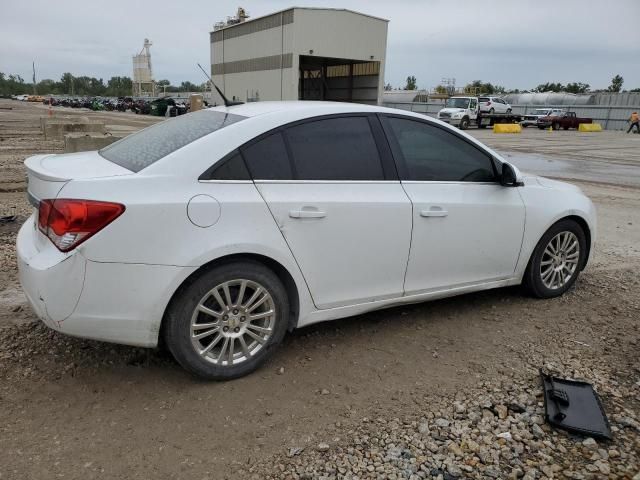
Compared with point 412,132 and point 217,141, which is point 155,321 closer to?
point 217,141

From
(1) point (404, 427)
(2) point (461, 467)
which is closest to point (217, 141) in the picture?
(1) point (404, 427)

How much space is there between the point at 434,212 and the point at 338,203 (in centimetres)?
78

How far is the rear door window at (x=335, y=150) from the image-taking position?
333 centimetres

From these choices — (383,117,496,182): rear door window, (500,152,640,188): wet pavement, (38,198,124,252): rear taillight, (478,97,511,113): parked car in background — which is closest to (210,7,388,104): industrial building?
(478,97,511,113): parked car in background

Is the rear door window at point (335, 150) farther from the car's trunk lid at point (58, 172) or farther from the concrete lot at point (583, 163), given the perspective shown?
the concrete lot at point (583, 163)

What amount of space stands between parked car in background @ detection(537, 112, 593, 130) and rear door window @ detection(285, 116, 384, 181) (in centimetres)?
4339

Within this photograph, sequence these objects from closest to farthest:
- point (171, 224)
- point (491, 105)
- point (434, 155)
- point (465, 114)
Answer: point (171, 224), point (434, 155), point (465, 114), point (491, 105)

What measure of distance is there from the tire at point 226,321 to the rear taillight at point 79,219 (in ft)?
1.82

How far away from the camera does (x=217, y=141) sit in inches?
122

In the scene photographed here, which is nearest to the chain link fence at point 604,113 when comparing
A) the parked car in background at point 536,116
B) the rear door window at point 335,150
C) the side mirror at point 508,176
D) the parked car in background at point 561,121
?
the parked car in background at point 561,121

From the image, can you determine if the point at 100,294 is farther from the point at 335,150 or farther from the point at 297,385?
the point at 335,150

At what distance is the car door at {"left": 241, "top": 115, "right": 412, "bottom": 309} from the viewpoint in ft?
10.5

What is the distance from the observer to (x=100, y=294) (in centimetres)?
277

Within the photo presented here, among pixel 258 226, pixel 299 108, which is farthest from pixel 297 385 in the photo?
pixel 299 108
